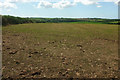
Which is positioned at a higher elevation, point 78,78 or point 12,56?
point 12,56

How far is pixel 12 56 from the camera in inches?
305

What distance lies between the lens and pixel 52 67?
636cm

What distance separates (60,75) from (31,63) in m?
1.97

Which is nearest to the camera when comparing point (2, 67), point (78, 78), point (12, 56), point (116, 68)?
point (78, 78)

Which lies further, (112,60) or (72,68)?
(112,60)

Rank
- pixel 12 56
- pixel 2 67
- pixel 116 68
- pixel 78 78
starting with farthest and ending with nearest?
1. pixel 12 56
2. pixel 116 68
3. pixel 2 67
4. pixel 78 78

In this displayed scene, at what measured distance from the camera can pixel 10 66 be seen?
6.28 m

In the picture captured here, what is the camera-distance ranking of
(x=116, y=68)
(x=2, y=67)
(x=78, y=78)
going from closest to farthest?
(x=78, y=78) → (x=2, y=67) → (x=116, y=68)

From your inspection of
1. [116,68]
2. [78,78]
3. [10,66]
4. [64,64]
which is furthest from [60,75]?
[116,68]

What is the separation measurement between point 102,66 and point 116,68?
0.69 m

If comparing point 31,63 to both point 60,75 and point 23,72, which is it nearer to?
point 23,72

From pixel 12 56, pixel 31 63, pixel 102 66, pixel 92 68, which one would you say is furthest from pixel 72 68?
pixel 12 56

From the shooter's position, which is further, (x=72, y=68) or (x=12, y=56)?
(x=12, y=56)

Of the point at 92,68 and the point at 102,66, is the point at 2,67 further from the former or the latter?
the point at 102,66
